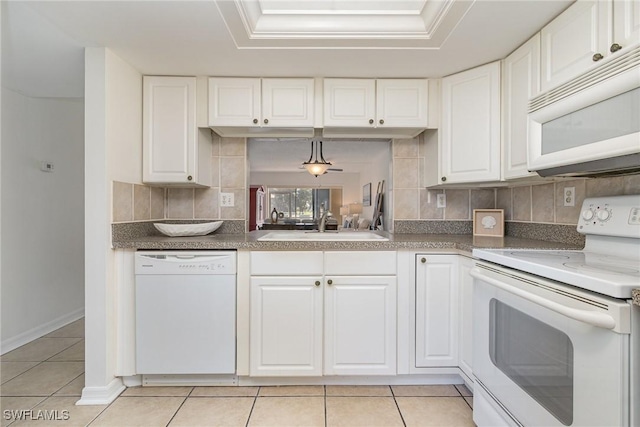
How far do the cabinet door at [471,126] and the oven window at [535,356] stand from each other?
2.98 ft

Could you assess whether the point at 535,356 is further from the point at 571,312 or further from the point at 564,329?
the point at 571,312

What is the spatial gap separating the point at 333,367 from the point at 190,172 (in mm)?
1513

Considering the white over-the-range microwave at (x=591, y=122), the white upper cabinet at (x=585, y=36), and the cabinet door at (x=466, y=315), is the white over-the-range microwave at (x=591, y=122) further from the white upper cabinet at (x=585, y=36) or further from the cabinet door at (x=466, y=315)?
the cabinet door at (x=466, y=315)

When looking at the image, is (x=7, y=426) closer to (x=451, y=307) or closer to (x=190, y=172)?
(x=190, y=172)

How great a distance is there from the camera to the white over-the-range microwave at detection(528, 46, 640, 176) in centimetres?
97

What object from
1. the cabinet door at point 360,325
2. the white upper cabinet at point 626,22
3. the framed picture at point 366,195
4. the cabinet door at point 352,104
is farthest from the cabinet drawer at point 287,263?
the framed picture at point 366,195

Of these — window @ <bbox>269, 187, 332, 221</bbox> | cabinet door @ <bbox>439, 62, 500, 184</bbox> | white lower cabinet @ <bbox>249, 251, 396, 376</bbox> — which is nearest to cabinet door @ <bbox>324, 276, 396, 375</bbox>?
white lower cabinet @ <bbox>249, 251, 396, 376</bbox>

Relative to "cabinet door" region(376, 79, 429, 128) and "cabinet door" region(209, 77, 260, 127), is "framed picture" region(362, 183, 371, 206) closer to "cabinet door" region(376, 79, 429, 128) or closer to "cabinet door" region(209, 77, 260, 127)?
"cabinet door" region(376, 79, 429, 128)

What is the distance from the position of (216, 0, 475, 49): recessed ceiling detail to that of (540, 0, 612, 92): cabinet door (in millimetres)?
459

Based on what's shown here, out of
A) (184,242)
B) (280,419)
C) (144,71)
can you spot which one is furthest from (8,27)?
(280,419)

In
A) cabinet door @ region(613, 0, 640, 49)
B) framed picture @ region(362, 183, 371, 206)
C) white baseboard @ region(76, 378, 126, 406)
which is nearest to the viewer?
cabinet door @ region(613, 0, 640, 49)

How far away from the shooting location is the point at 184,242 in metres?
1.84

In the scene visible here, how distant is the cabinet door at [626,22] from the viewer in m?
1.15

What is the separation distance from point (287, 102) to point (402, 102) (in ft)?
2.47
